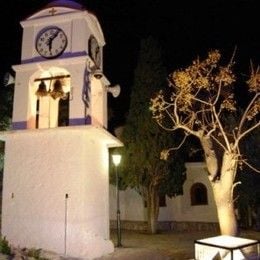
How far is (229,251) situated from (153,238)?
Answer: 809cm

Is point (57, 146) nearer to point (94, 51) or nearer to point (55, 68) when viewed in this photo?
point (55, 68)

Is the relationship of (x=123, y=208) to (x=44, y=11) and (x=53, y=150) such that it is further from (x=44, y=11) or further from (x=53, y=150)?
(x=44, y=11)

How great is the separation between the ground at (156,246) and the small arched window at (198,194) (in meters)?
2.23

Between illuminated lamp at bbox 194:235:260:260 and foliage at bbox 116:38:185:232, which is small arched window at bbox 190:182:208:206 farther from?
illuminated lamp at bbox 194:235:260:260

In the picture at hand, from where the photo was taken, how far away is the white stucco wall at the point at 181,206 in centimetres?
2208

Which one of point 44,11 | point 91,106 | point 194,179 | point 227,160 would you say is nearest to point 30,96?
point 91,106

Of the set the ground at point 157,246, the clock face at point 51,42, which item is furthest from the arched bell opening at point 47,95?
the ground at point 157,246

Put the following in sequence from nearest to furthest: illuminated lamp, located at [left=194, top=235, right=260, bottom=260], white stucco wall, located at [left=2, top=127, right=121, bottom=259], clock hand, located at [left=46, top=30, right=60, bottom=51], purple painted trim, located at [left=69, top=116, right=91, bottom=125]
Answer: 1. illuminated lamp, located at [left=194, top=235, right=260, bottom=260]
2. white stucco wall, located at [left=2, top=127, right=121, bottom=259]
3. purple painted trim, located at [left=69, top=116, right=91, bottom=125]
4. clock hand, located at [left=46, top=30, right=60, bottom=51]

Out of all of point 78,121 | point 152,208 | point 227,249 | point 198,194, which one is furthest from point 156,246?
point 198,194

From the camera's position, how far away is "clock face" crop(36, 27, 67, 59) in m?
13.2

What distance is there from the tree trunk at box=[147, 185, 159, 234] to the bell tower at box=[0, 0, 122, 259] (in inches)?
249

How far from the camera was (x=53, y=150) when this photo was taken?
12.4 metres

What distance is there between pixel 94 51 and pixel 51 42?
1530mm

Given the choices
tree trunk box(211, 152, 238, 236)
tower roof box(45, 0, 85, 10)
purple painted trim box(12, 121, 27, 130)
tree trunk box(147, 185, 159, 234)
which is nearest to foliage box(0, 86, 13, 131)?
purple painted trim box(12, 121, 27, 130)
